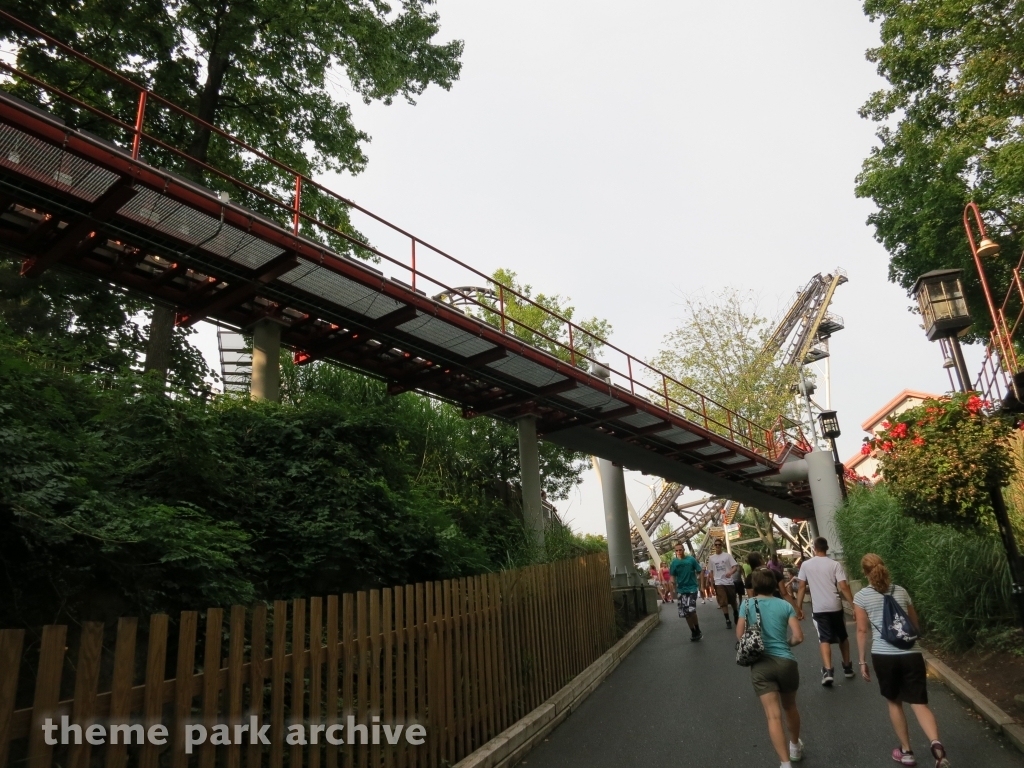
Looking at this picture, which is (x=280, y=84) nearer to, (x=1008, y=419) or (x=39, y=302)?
(x=39, y=302)

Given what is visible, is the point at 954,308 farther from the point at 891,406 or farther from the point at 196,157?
the point at 891,406

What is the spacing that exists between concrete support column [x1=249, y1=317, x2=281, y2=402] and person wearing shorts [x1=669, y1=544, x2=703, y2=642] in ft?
25.1

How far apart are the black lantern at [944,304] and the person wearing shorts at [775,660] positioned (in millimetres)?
4670

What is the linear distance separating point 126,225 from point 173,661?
19.5 feet

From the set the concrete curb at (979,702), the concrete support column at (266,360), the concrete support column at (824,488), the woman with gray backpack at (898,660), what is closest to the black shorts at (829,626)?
the concrete curb at (979,702)

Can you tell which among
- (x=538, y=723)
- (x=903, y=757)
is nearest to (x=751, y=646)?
(x=903, y=757)

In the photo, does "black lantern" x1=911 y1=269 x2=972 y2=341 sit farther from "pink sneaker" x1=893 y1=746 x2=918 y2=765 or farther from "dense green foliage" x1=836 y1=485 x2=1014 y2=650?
"pink sneaker" x1=893 y1=746 x2=918 y2=765

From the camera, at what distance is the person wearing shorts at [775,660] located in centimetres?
536

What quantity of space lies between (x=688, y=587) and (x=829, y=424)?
9.73 metres

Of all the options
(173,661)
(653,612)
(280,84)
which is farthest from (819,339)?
(173,661)

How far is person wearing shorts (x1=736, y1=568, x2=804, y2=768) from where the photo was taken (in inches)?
211

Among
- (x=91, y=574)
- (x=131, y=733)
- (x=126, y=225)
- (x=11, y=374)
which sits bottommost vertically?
(x=131, y=733)

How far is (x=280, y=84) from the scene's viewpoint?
16.2m

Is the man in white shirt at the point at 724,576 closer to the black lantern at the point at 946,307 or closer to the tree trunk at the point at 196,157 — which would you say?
the black lantern at the point at 946,307
